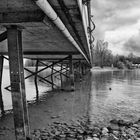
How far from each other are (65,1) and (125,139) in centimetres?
351

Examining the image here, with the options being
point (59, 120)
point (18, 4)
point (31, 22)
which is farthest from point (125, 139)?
point (18, 4)

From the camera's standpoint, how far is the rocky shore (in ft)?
14.7

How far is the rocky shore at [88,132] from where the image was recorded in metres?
4.49

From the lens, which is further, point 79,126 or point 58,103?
point 58,103

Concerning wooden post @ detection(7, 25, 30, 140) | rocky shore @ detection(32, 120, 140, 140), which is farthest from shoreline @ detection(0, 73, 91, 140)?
wooden post @ detection(7, 25, 30, 140)

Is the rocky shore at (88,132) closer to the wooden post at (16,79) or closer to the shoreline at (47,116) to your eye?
the shoreline at (47,116)

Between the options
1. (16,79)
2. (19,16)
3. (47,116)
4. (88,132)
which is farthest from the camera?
(47,116)

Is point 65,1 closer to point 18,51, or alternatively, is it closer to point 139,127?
point 18,51

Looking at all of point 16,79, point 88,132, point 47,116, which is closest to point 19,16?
point 16,79

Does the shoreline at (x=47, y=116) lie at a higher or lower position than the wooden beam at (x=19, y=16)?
lower

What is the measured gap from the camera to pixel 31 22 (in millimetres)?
3729

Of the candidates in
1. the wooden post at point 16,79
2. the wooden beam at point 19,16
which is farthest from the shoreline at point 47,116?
the wooden beam at point 19,16

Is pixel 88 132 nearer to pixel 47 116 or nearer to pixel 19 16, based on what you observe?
pixel 47 116

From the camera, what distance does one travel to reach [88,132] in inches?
188
